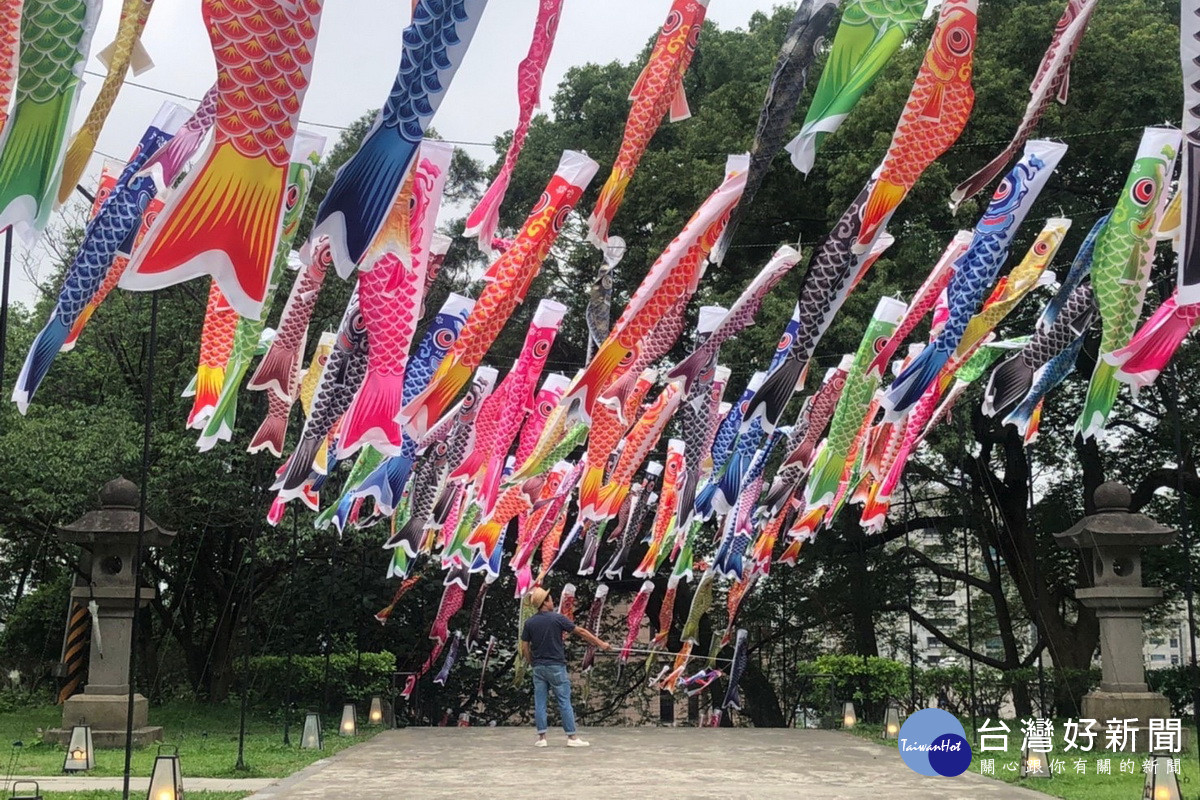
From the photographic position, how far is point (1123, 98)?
14.4 meters

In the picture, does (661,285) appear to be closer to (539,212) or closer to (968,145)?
(539,212)

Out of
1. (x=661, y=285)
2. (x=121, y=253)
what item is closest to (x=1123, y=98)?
Answer: (x=661, y=285)

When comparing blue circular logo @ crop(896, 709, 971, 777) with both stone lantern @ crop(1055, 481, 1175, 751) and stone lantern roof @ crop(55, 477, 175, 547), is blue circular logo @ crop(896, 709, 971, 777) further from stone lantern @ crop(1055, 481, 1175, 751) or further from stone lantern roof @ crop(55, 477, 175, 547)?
stone lantern roof @ crop(55, 477, 175, 547)

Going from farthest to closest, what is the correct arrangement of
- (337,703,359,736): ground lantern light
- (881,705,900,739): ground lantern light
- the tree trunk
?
the tree trunk
(337,703,359,736): ground lantern light
(881,705,900,739): ground lantern light

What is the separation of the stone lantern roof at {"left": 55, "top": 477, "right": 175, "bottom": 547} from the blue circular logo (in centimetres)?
762

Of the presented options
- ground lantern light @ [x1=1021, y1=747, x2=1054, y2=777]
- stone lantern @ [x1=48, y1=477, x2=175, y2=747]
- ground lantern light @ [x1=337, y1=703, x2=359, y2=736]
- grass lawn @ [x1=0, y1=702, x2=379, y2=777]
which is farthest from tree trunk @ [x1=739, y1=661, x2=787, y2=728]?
ground lantern light @ [x1=1021, y1=747, x2=1054, y2=777]

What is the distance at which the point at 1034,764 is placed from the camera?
861 centimetres

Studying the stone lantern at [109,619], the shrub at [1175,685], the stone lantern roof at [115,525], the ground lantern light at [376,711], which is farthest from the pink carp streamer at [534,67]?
the shrub at [1175,685]

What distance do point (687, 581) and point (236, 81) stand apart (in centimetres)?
1649

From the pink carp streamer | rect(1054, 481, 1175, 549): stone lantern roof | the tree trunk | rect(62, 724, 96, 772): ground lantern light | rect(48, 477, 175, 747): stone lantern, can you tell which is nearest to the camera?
the pink carp streamer

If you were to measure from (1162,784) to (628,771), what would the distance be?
3445 mm

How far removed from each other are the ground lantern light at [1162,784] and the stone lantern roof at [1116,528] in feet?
18.1

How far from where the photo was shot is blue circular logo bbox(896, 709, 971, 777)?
8.04 metres

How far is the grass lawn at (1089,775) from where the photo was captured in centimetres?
792
